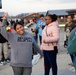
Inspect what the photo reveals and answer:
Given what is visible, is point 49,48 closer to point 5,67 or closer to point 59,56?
point 5,67

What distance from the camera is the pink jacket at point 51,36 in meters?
6.40

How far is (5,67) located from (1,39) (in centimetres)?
107

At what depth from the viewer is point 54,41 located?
643cm

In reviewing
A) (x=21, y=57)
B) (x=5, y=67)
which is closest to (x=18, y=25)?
(x=21, y=57)

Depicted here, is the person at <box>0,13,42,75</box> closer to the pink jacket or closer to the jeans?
the jeans

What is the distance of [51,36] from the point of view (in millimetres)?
6477

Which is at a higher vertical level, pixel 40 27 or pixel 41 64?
pixel 40 27

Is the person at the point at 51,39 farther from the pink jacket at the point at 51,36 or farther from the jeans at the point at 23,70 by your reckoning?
the jeans at the point at 23,70

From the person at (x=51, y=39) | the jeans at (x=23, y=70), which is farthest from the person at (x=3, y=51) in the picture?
the jeans at (x=23, y=70)

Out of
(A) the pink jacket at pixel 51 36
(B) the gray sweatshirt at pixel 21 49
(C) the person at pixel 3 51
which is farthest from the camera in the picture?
(C) the person at pixel 3 51

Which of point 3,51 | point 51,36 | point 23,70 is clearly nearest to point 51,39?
point 51,36

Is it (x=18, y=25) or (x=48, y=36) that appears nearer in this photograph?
(x=18, y=25)

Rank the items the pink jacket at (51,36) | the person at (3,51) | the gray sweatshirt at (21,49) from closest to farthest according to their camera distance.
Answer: the gray sweatshirt at (21,49) → the pink jacket at (51,36) → the person at (3,51)

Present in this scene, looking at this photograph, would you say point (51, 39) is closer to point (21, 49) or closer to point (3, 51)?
point (21, 49)
